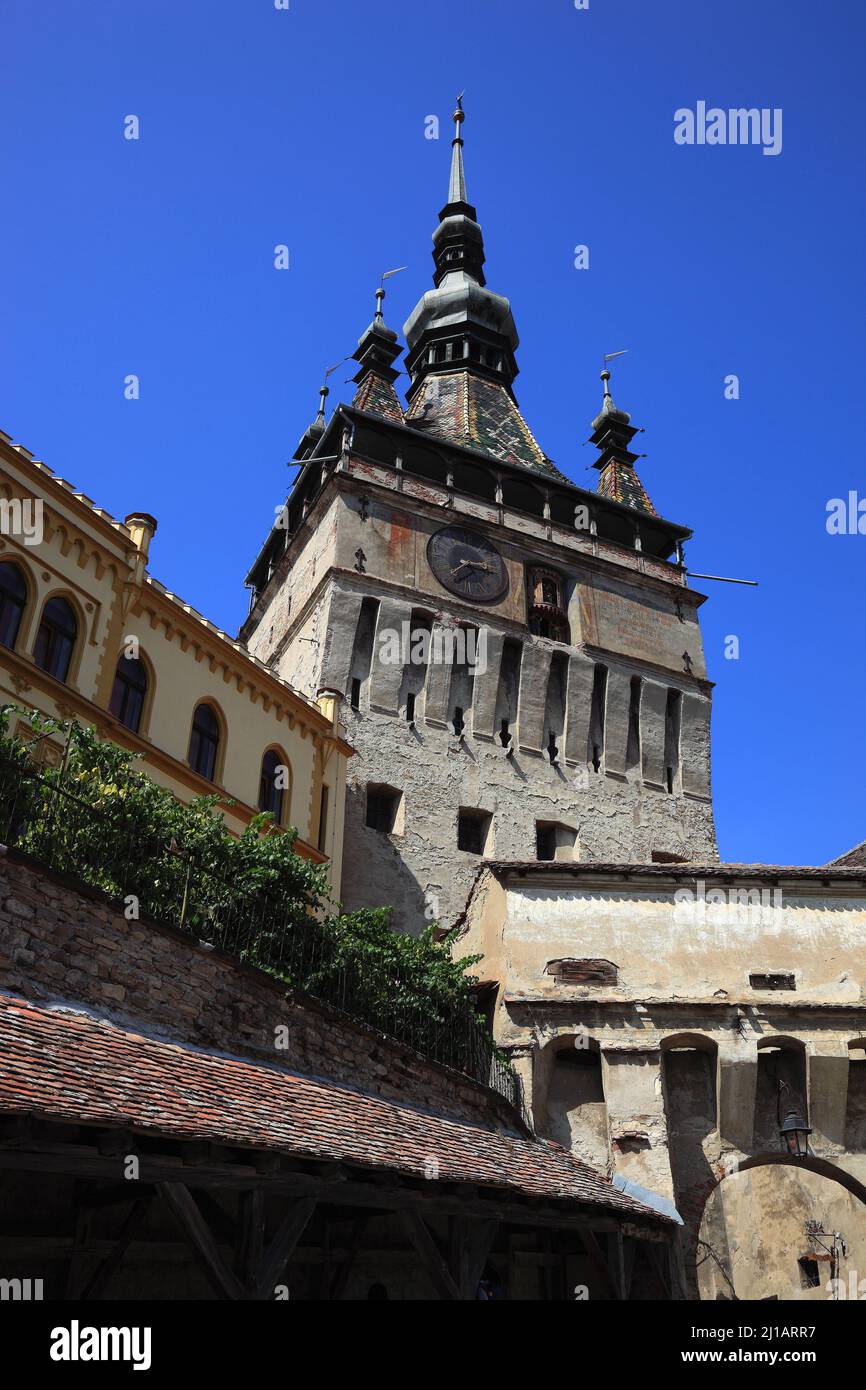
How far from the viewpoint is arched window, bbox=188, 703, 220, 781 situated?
19766 mm

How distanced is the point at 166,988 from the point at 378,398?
26874 millimetres

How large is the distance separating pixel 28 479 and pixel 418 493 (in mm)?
15703

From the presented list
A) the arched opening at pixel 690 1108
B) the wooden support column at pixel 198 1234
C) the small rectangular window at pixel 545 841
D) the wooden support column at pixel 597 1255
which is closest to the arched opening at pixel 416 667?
the small rectangular window at pixel 545 841

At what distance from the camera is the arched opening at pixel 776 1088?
655 inches

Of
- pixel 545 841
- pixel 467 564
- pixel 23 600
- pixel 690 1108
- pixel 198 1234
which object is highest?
pixel 467 564

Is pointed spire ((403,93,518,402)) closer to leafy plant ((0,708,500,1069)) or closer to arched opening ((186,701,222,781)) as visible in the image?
arched opening ((186,701,222,781))

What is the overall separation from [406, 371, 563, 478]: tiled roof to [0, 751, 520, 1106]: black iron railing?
21941mm

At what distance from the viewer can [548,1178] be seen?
12609 millimetres

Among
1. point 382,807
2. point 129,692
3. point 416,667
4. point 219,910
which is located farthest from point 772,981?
point 416,667

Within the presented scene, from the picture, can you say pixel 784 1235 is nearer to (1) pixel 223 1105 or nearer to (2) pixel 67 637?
(1) pixel 223 1105

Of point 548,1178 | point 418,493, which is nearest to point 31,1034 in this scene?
point 548,1178

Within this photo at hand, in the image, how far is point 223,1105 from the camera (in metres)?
9.08

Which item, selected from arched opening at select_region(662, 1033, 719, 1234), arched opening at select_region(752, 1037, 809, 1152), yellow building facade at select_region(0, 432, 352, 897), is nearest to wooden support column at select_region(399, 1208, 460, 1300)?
arched opening at select_region(662, 1033, 719, 1234)
